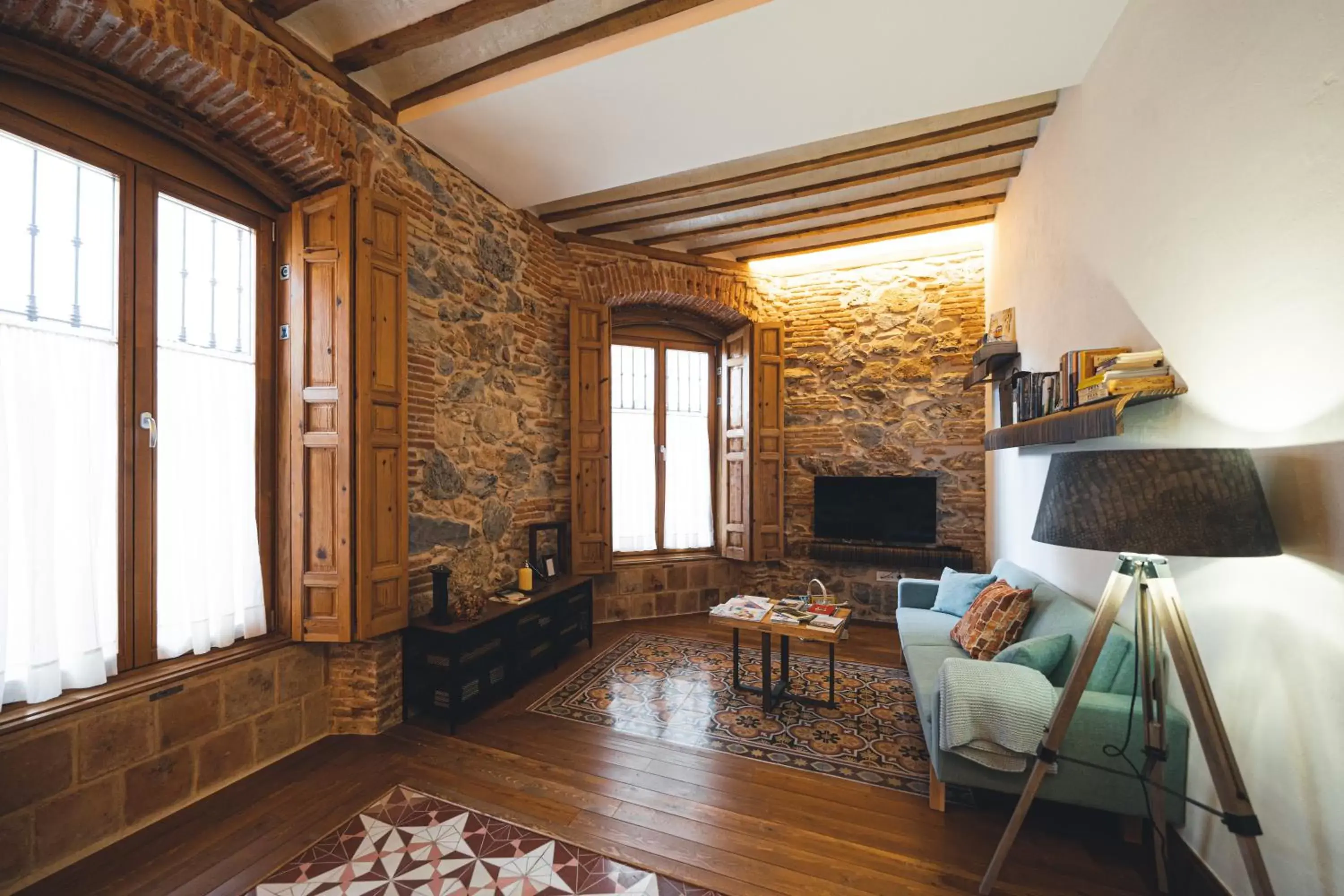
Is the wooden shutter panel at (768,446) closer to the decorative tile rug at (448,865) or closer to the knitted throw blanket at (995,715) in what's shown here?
the knitted throw blanket at (995,715)

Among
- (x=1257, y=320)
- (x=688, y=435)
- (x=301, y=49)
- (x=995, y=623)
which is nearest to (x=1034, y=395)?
(x=995, y=623)

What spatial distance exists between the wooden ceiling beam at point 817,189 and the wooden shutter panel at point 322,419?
2.27 meters

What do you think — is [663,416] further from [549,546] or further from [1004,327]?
[1004,327]

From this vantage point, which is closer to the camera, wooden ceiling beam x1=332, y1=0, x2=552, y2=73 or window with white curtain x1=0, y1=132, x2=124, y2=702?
window with white curtain x1=0, y1=132, x2=124, y2=702

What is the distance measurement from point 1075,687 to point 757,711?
73.1 inches

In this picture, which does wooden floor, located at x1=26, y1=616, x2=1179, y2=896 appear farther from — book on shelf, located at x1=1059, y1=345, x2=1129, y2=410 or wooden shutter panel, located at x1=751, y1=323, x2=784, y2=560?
wooden shutter panel, located at x1=751, y1=323, x2=784, y2=560

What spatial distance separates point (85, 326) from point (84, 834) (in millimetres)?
1931

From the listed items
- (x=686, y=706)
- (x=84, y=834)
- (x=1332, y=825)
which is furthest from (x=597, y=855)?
(x=1332, y=825)

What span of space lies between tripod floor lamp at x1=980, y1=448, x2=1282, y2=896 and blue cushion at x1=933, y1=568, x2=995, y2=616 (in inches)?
68.9

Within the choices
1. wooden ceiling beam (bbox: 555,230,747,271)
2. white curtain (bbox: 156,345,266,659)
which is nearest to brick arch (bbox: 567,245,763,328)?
wooden ceiling beam (bbox: 555,230,747,271)

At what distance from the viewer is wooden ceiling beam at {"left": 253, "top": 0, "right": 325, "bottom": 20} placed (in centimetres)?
228

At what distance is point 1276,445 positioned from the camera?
Result: 4.95 feet

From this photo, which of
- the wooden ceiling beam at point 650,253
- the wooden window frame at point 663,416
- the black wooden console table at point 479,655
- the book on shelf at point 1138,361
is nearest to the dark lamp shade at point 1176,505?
the book on shelf at point 1138,361

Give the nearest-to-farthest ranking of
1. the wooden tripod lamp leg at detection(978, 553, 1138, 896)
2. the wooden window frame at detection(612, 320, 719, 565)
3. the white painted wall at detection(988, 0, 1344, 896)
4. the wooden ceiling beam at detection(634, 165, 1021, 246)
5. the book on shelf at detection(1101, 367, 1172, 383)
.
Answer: the white painted wall at detection(988, 0, 1344, 896) < the wooden tripod lamp leg at detection(978, 553, 1138, 896) < the book on shelf at detection(1101, 367, 1172, 383) < the wooden ceiling beam at detection(634, 165, 1021, 246) < the wooden window frame at detection(612, 320, 719, 565)
